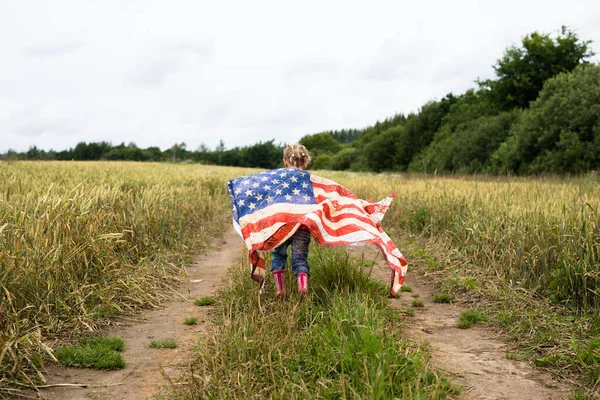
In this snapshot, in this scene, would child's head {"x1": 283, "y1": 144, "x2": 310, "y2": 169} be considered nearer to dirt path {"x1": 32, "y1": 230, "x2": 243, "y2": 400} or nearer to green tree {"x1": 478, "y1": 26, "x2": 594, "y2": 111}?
dirt path {"x1": 32, "y1": 230, "x2": 243, "y2": 400}

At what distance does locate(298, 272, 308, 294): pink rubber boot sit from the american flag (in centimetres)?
47

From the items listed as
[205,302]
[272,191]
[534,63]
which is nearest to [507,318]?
A: [272,191]

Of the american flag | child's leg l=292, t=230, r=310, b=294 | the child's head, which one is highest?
the child's head

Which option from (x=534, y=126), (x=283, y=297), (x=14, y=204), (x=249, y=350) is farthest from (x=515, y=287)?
(x=534, y=126)

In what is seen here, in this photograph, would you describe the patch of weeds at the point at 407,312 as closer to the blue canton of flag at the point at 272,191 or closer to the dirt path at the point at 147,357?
the blue canton of flag at the point at 272,191

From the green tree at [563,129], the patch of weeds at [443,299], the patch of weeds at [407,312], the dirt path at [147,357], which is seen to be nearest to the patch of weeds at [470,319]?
the patch of weeds at [407,312]

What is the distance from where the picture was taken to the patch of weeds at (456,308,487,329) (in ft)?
19.0

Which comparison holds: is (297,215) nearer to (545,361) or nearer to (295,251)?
(295,251)

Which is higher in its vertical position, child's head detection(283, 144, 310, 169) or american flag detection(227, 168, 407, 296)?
child's head detection(283, 144, 310, 169)

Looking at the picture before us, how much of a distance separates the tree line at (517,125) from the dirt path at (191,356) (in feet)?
30.2

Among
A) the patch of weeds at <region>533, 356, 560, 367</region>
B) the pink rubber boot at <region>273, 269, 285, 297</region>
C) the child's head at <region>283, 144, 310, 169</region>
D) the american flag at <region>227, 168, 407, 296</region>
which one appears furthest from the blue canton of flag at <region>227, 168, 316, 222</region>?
the patch of weeds at <region>533, 356, 560, 367</region>

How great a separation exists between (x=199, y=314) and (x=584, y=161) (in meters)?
25.0

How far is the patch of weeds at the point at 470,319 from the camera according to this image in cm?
579

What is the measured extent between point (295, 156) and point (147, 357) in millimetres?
3073
